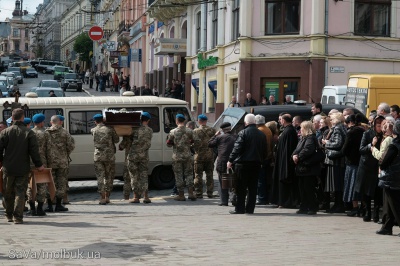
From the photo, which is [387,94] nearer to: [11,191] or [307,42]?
[307,42]

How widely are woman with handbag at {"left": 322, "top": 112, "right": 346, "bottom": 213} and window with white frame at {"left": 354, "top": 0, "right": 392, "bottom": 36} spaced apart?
67.0ft

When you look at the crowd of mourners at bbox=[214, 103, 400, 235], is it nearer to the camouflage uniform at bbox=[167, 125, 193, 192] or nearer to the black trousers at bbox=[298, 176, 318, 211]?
the black trousers at bbox=[298, 176, 318, 211]

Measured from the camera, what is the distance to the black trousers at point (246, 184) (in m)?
15.5

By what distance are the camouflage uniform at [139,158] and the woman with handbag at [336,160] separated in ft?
13.0

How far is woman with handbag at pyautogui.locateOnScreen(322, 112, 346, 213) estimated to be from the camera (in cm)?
1543

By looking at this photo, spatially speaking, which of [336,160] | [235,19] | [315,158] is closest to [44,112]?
[315,158]

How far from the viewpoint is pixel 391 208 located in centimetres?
1261

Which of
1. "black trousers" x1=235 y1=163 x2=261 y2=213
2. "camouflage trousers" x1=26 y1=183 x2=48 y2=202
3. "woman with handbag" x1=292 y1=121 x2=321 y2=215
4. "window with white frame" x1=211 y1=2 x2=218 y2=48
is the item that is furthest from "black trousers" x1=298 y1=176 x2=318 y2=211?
"window with white frame" x1=211 y1=2 x2=218 y2=48

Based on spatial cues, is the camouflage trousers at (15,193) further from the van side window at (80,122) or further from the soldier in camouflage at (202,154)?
the van side window at (80,122)

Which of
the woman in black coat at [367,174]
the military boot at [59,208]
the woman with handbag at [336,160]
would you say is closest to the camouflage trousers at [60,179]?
the military boot at [59,208]

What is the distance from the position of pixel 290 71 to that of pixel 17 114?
72.8 ft

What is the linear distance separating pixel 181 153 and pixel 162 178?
8.90 ft

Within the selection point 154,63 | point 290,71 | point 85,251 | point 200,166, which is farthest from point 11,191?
point 154,63

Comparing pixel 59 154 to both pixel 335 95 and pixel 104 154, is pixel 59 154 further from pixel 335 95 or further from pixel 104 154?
pixel 335 95
